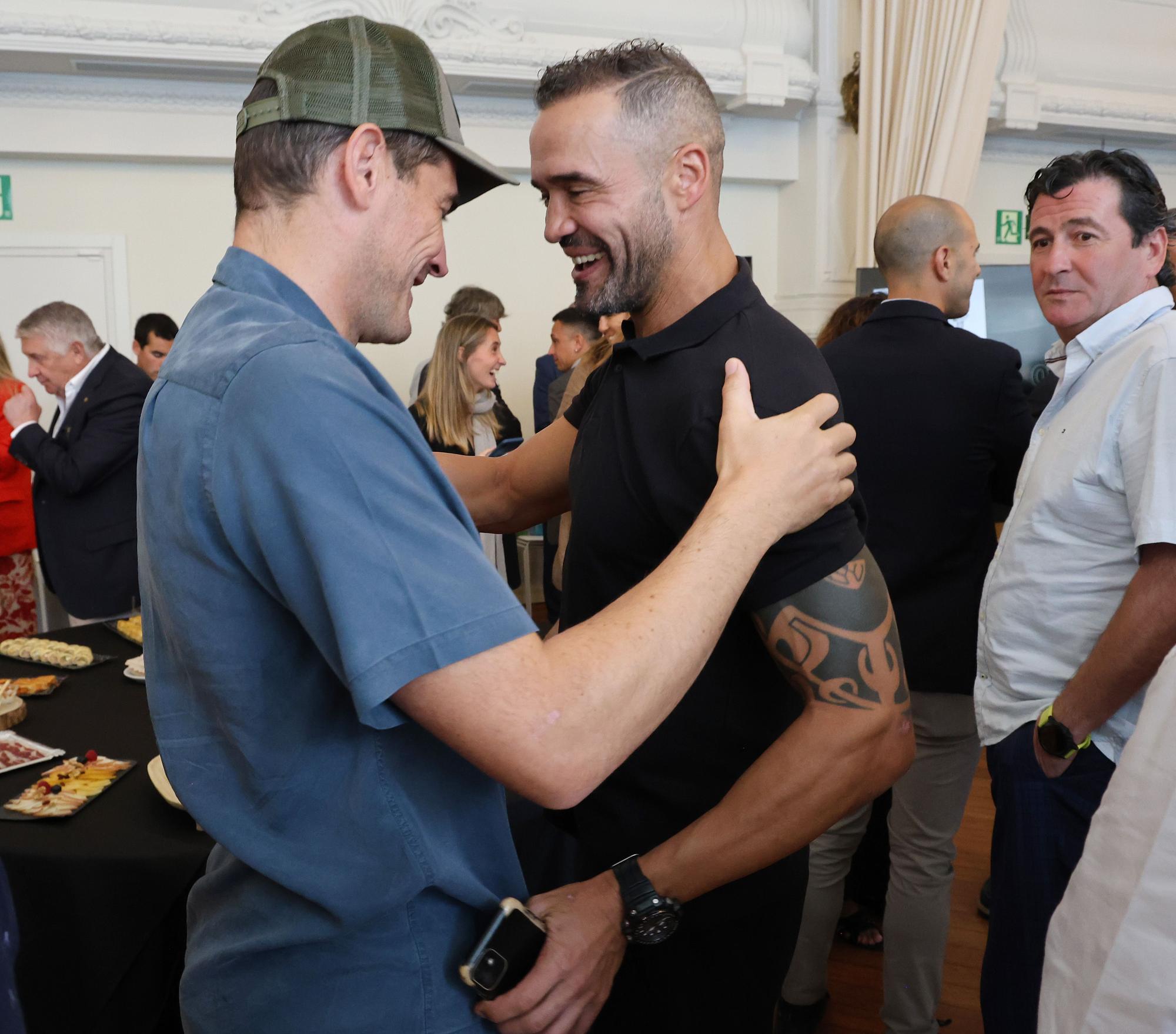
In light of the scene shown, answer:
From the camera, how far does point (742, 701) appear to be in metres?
1.25

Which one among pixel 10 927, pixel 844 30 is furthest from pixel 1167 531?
pixel 844 30

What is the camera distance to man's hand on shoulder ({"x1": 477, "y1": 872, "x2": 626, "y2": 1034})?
95cm

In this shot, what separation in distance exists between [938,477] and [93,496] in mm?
2915

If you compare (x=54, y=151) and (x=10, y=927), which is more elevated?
(x=54, y=151)

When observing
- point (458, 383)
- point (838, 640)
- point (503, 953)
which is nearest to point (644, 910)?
point (503, 953)

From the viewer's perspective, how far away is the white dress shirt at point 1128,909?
22.9 inches

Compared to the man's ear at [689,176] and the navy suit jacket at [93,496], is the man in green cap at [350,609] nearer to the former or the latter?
the man's ear at [689,176]

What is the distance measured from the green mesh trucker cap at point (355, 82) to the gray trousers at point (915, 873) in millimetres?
1957

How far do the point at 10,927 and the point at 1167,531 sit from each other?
153cm

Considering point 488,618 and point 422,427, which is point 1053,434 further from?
point 422,427

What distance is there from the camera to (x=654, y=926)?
1120mm

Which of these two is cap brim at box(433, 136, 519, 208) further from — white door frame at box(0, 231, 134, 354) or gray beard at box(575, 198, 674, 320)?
white door frame at box(0, 231, 134, 354)

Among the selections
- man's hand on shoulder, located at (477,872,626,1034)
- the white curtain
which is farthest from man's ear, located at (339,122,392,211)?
the white curtain

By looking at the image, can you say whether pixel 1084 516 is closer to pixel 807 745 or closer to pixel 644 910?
pixel 807 745
